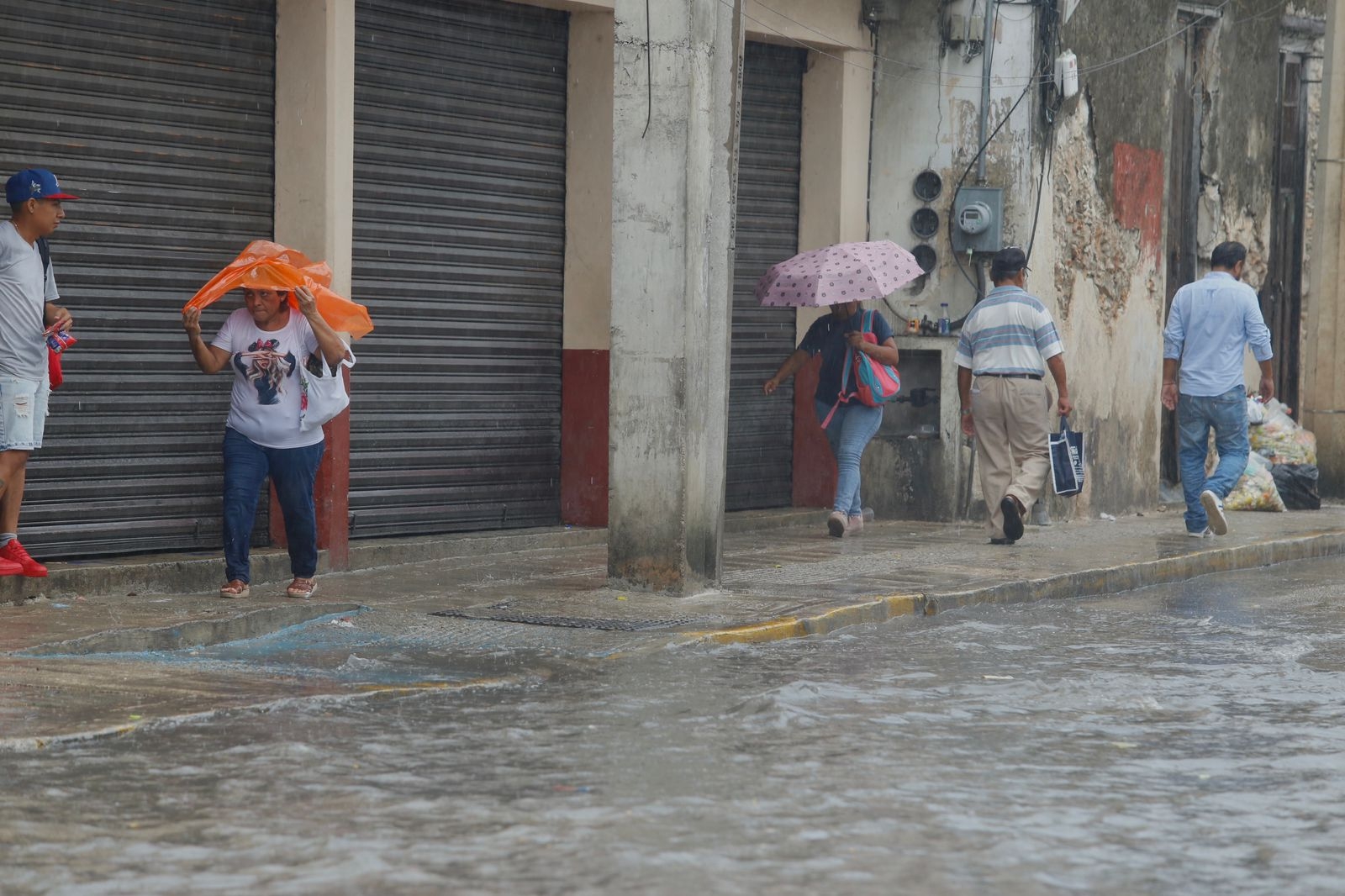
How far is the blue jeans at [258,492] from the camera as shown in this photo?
9602mm

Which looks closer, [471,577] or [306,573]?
[306,573]

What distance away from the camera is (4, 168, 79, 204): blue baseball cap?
9023mm

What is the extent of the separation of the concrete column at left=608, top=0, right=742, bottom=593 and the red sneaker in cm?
279

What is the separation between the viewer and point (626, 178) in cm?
997

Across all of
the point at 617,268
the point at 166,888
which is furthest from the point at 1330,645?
the point at 166,888

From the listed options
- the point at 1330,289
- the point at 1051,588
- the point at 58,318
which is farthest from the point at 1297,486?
the point at 58,318

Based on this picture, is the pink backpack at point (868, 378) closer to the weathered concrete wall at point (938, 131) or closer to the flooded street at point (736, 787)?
the weathered concrete wall at point (938, 131)

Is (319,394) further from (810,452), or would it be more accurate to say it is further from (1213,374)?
(1213,374)

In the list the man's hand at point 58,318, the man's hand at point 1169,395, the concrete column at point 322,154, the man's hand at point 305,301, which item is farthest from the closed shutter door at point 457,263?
the man's hand at point 1169,395

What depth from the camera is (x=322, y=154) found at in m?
10.7

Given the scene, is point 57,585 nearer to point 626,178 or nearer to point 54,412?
point 54,412

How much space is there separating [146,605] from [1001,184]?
24.2 ft

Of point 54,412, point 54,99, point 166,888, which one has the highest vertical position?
point 54,99

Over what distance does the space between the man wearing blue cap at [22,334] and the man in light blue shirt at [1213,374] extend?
7767 mm
